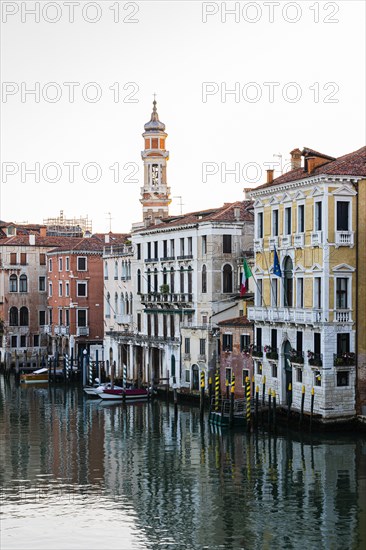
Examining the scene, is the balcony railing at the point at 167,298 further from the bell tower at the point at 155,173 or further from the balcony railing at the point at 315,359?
the bell tower at the point at 155,173

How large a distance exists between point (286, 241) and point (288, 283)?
65.8 inches

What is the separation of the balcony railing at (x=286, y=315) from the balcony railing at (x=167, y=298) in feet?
25.9

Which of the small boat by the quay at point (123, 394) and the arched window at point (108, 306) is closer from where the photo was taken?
the small boat by the quay at point (123, 394)

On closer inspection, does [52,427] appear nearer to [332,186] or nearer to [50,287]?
[332,186]

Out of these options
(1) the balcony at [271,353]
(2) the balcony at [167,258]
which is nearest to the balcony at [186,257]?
(2) the balcony at [167,258]

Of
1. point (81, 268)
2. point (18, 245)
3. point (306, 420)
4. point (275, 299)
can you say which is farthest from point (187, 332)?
point (18, 245)

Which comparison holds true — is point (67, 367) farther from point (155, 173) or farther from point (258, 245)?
point (258, 245)

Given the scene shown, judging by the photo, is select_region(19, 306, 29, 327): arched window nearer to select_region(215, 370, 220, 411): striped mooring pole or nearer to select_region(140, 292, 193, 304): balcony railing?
select_region(140, 292, 193, 304): balcony railing

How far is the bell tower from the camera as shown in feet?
234

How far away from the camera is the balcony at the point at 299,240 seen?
39.7 meters

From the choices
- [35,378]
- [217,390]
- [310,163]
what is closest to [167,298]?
[217,390]

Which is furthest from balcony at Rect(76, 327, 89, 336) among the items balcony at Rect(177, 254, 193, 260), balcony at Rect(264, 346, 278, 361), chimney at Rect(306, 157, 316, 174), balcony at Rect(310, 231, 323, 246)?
balcony at Rect(310, 231, 323, 246)

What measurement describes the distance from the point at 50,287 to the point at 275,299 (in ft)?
102

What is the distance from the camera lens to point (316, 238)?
38562mm
